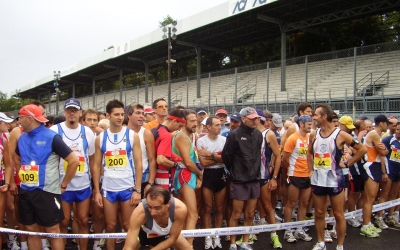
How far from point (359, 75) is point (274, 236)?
13681 millimetres

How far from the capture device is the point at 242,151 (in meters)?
5.05

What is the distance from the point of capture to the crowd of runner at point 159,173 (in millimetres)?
4141

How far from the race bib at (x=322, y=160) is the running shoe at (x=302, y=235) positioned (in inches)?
56.6

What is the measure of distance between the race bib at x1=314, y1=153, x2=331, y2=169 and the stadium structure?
8.90 meters

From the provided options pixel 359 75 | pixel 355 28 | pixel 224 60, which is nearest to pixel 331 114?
pixel 359 75

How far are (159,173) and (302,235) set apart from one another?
274cm

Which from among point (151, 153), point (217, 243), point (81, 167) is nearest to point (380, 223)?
point (217, 243)

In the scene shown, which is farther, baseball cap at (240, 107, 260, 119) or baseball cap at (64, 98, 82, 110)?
baseball cap at (240, 107, 260, 119)

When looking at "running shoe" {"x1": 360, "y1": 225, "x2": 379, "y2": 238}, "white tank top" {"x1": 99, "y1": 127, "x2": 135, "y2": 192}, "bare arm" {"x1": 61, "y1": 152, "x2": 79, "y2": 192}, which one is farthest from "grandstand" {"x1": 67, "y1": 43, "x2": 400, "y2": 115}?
"bare arm" {"x1": 61, "y1": 152, "x2": 79, "y2": 192}

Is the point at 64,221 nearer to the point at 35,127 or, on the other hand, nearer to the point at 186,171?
the point at 35,127

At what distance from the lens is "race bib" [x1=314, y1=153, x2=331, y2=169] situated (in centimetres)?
493

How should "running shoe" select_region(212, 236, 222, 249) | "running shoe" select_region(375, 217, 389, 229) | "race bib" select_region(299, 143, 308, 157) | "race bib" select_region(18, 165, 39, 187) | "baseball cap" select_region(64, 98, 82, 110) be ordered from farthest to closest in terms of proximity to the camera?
"running shoe" select_region(375, 217, 389, 229), "race bib" select_region(299, 143, 308, 157), "running shoe" select_region(212, 236, 222, 249), "baseball cap" select_region(64, 98, 82, 110), "race bib" select_region(18, 165, 39, 187)

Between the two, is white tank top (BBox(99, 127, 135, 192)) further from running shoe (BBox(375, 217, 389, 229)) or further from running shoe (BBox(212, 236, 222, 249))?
running shoe (BBox(375, 217, 389, 229))

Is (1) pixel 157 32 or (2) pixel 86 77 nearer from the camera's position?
(1) pixel 157 32
